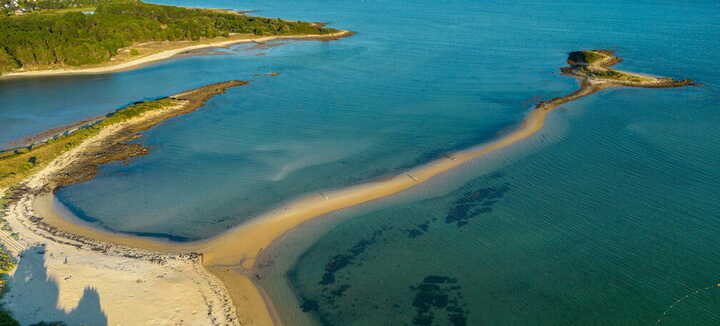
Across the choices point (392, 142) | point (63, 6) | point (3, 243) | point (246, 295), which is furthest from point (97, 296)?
point (63, 6)

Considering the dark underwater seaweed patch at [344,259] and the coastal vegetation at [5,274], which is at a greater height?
the coastal vegetation at [5,274]

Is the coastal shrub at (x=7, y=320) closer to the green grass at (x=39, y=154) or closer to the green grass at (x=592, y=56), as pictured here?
the green grass at (x=39, y=154)

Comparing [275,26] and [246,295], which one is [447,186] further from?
[275,26]

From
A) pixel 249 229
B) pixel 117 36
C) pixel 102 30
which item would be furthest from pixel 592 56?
pixel 102 30

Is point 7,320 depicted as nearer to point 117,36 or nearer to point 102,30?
point 117,36

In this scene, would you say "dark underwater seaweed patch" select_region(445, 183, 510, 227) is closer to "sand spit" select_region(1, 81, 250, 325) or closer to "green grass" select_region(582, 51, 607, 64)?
"sand spit" select_region(1, 81, 250, 325)

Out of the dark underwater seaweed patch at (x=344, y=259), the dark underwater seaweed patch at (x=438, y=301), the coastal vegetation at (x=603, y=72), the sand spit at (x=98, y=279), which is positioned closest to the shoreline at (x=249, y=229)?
the sand spit at (x=98, y=279)

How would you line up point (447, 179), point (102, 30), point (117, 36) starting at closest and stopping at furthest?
point (447, 179) < point (117, 36) < point (102, 30)
